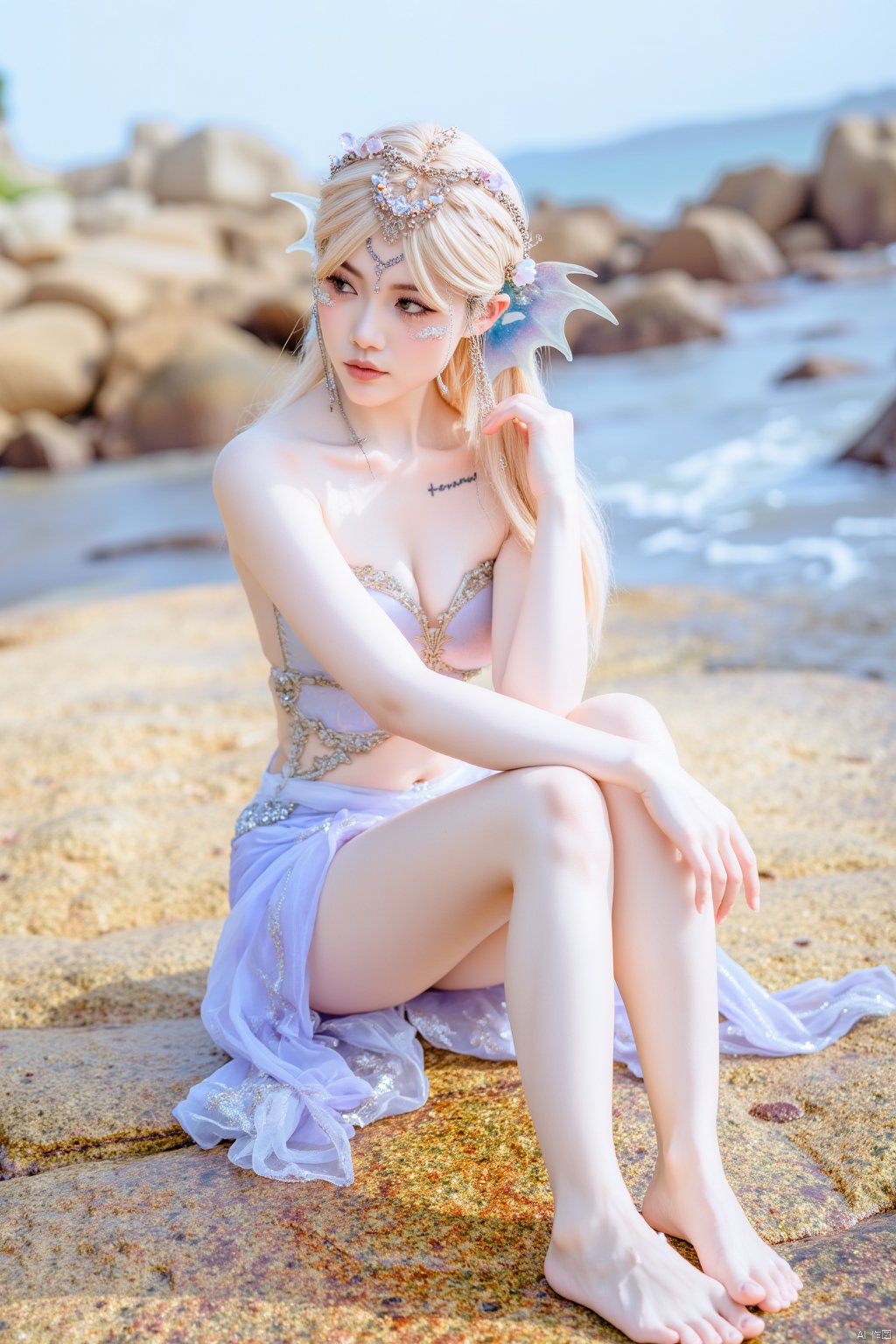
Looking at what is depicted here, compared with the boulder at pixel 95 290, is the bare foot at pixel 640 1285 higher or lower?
higher

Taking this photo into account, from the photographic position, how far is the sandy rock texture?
1906mm

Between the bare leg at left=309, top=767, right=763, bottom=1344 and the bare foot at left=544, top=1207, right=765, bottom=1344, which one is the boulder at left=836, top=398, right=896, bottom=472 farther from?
the bare foot at left=544, top=1207, right=765, bottom=1344

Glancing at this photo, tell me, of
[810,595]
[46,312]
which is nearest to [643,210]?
[46,312]

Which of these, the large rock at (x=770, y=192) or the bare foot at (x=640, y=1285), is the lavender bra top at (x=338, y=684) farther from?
the large rock at (x=770, y=192)


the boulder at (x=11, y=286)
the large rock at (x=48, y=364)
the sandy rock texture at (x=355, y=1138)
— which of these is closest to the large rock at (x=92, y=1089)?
the sandy rock texture at (x=355, y=1138)

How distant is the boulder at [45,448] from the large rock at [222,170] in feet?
60.2

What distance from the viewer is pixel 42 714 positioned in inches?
202

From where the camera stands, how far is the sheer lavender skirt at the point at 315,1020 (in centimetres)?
229

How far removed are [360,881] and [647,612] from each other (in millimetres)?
4186

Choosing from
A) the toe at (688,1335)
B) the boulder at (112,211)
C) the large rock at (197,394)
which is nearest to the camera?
the toe at (688,1335)

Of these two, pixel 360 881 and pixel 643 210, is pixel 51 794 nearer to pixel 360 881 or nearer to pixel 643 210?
pixel 360 881

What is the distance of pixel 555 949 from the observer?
2.00 meters

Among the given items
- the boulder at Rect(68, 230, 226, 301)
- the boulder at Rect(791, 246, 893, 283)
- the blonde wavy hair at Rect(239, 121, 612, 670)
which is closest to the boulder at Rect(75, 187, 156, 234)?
the boulder at Rect(68, 230, 226, 301)

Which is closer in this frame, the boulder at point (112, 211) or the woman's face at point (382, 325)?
the woman's face at point (382, 325)
